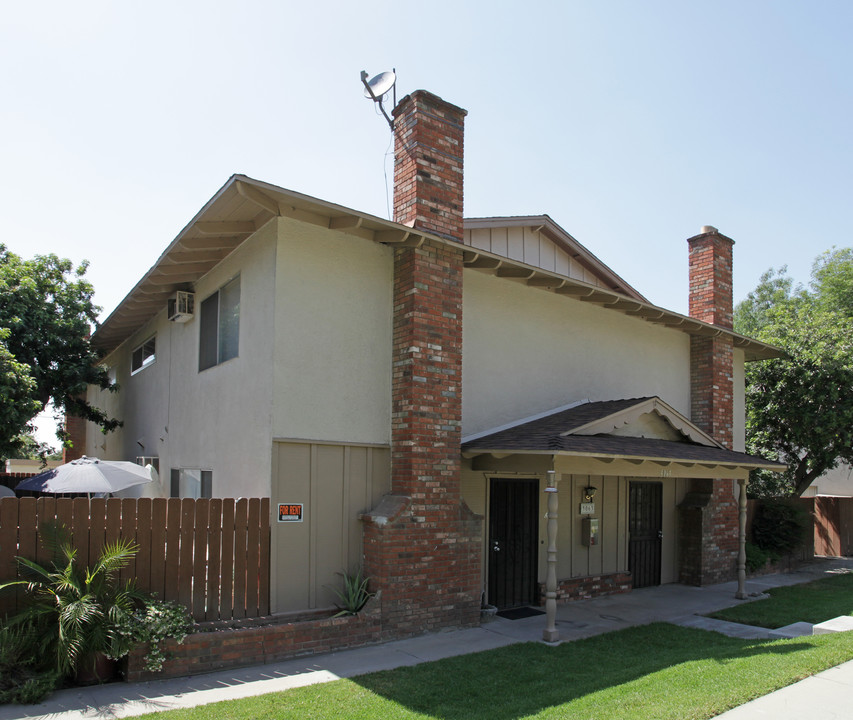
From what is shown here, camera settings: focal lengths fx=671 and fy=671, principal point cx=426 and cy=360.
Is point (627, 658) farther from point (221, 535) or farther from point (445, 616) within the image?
point (221, 535)

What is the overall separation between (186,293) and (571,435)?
6.69 m

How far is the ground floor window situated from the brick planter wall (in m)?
3.11

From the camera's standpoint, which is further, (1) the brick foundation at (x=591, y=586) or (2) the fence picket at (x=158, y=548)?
(1) the brick foundation at (x=591, y=586)

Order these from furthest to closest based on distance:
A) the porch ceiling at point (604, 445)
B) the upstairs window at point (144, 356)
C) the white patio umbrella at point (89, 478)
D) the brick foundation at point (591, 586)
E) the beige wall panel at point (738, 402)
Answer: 1. the beige wall panel at point (738, 402)
2. the upstairs window at point (144, 356)
3. the brick foundation at point (591, 586)
4. the white patio umbrella at point (89, 478)
5. the porch ceiling at point (604, 445)

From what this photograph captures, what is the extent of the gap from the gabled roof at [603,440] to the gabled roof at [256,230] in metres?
2.04

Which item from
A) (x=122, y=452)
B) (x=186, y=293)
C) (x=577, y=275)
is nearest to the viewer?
(x=186, y=293)

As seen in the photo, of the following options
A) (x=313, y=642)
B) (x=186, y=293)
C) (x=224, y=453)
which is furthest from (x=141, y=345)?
Result: (x=313, y=642)

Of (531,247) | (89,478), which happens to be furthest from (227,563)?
(531,247)

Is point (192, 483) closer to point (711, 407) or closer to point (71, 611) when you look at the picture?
point (71, 611)

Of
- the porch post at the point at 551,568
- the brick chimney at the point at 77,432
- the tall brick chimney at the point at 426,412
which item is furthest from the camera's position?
the brick chimney at the point at 77,432

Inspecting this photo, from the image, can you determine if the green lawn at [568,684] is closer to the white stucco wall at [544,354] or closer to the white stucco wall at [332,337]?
the white stucco wall at [332,337]

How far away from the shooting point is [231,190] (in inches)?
295

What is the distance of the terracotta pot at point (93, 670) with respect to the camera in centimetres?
630

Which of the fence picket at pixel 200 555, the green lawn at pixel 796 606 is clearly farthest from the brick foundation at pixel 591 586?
the fence picket at pixel 200 555
